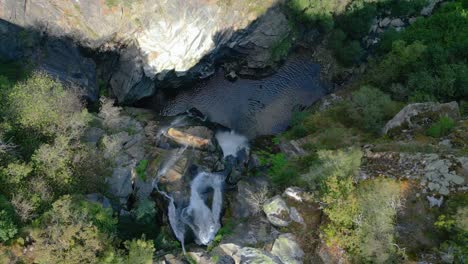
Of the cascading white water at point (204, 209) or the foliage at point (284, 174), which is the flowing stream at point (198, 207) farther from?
the foliage at point (284, 174)

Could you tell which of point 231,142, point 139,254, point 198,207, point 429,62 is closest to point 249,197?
point 198,207

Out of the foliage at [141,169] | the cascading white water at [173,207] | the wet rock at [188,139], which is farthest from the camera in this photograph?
the wet rock at [188,139]

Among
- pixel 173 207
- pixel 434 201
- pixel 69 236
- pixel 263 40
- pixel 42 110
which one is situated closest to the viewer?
pixel 69 236

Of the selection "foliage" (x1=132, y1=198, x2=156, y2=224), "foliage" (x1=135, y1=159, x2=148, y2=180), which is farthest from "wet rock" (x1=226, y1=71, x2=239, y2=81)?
"foliage" (x1=132, y1=198, x2=156, y2=224)

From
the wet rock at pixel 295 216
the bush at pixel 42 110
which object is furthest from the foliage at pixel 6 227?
the wet rock at pixel 295 216

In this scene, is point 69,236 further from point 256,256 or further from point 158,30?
point 158,30

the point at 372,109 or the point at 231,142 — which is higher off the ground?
the point at 372,109

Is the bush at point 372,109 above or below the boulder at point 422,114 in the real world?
below
